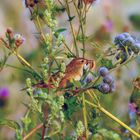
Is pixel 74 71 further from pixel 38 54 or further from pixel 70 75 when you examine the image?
pixel 38 54

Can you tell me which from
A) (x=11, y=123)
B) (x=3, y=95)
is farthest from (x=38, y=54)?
(x=11, y=123)

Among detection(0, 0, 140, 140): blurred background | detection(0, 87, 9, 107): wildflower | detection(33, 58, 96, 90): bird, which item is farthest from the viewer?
detection(0, 87, 9, 107): wildflower

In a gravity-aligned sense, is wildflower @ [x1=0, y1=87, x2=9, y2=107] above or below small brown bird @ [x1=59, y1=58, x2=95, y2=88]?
above

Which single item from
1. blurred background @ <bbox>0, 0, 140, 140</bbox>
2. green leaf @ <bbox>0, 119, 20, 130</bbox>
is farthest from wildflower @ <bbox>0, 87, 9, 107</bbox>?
green leaf @ <bbox>0, 119, 20, 130</bbox>

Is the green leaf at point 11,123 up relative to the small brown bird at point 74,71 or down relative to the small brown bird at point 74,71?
down

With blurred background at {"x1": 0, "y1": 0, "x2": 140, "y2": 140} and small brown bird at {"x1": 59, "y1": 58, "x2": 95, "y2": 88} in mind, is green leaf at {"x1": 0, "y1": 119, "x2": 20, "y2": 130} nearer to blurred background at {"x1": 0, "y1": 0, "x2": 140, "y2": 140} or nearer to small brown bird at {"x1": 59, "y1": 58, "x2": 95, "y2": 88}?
small brown bird at {"x1": 59, "y1": 58, "x2": 95, "y2": 88}

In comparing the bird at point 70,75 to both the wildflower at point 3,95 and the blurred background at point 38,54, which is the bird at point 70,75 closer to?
the blurred background at point 38,54

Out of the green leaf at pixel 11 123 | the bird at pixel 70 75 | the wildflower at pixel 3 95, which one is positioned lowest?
the green leaf at pixel 11 123

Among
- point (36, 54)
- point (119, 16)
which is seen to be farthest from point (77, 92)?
point (119, 16)

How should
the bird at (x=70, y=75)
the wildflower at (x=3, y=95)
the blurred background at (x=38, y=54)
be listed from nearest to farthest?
1. the bird at (x=70, y=75)
2. the blurred background at (x=38, y=54)
3. the wildflower at (x=3, y=95)

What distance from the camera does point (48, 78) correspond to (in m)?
1.32

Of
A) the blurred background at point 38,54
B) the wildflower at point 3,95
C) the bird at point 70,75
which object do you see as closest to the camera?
the bird at point 70,75

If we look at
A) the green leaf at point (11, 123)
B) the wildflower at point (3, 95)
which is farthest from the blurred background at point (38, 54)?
the green leaf at point (11, 123)

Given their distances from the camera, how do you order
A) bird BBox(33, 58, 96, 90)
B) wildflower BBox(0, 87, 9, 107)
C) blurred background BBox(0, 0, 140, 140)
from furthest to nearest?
1. wildflower BBox(0, 87, 9, 107)
2. blurred background BBox(0, 0, 140, 140)
3. bird BBox(33, 58, 96, 90)
